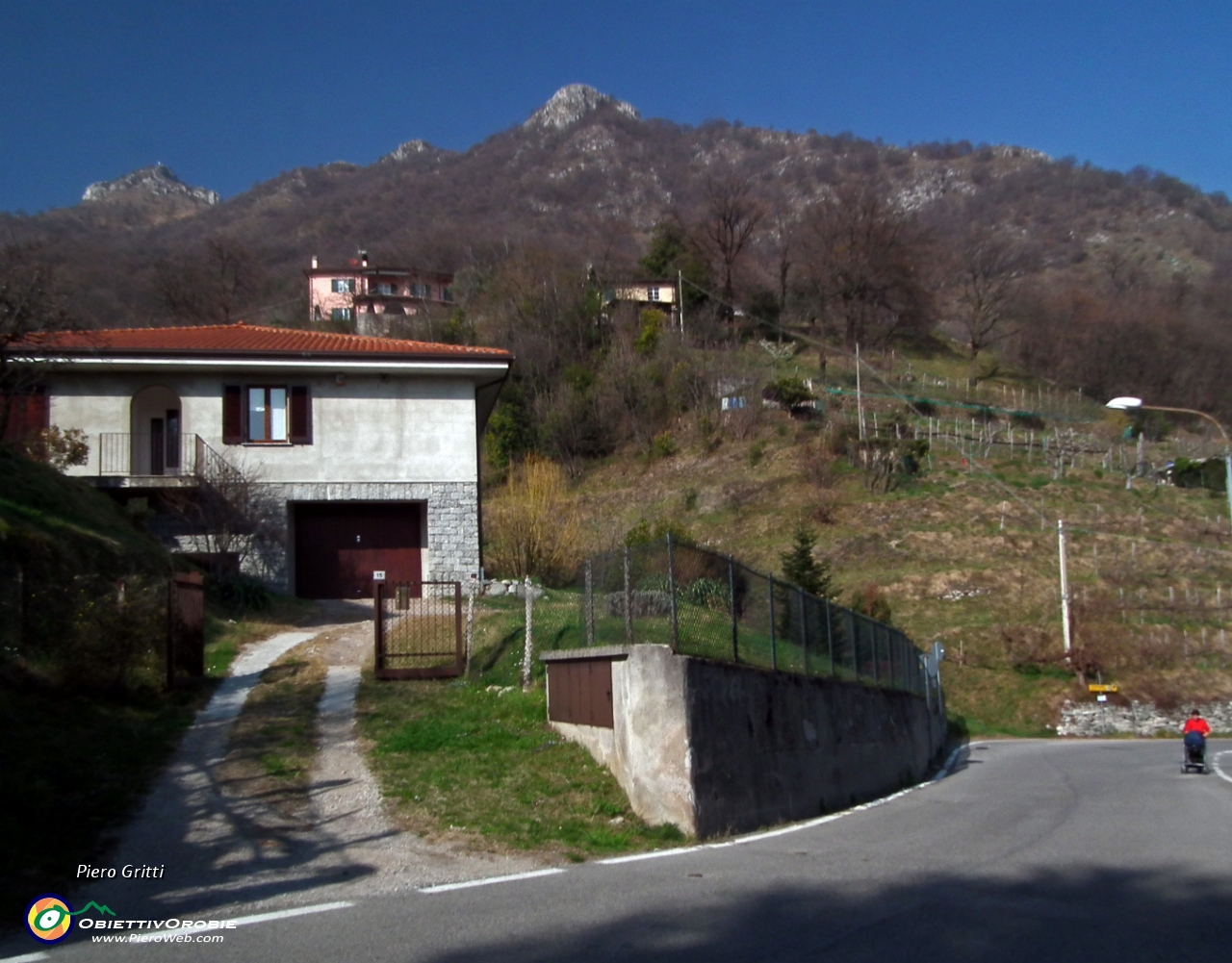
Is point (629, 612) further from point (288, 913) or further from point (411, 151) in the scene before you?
point (411, 151)

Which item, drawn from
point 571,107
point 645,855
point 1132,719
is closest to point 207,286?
point 1132,719

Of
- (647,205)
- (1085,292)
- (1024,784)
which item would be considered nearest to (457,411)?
(1024,784)

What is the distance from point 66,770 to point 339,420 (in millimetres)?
17099

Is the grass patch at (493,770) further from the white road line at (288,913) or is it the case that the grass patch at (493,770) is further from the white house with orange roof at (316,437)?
the white house with orange roof at (316,437)

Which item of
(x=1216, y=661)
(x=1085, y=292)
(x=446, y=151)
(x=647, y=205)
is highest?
(x=446, y=151)

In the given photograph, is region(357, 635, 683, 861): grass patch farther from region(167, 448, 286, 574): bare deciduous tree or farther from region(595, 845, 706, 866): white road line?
region(167, 448, 286, 574): bare deciduous tree

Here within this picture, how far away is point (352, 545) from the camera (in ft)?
88.0

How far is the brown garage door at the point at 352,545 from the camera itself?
26.7 m

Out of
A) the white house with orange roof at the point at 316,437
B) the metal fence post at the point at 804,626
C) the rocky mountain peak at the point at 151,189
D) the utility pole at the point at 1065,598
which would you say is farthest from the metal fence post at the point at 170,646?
the rocky mountain peak at the point at 151,189

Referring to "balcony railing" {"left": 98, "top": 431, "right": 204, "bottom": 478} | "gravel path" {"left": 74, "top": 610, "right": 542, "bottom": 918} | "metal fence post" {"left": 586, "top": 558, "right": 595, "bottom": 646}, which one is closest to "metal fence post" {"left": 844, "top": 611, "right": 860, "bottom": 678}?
"metal fence post" {"left": 586, "top": 558, "right": 595, "bottom": 646}

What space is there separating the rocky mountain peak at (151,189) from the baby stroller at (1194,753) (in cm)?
13569

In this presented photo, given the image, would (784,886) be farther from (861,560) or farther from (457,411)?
(861,560)

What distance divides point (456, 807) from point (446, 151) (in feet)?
548

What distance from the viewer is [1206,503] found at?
48344 mm
